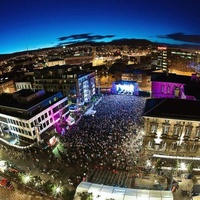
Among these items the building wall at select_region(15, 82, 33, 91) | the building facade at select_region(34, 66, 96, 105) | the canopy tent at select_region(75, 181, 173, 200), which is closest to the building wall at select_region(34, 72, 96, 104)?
the building facade at select_region(34, 66, 96, 105)

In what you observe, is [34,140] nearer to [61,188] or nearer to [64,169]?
[64,169]

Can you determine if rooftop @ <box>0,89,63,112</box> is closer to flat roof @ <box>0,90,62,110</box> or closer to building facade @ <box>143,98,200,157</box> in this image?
flat roof @ <box>0,90,62,110</box>

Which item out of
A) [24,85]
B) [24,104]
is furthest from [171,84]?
[24,85]

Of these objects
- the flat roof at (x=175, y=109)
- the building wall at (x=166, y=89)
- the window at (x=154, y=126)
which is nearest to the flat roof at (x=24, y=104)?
the flat roof at (x=175, y=109)

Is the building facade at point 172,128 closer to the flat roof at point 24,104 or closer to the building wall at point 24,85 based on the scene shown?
the flat roof at point 24,104

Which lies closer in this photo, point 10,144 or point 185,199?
point 185,199

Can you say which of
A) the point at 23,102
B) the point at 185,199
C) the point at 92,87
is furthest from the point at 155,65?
the point at 185,199
